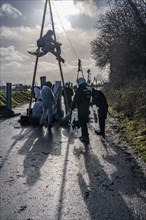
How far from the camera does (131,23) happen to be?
36250 mm

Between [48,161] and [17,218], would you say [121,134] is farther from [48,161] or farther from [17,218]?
[17,218]

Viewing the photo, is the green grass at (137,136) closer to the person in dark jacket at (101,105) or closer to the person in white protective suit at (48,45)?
the person in dark jacket at (101,105)

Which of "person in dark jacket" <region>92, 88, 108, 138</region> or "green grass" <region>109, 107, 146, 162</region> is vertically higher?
"person in dark jacket" <region>92, 88, 108, 138</region>

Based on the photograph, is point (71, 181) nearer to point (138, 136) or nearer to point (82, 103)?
point (82, 103)

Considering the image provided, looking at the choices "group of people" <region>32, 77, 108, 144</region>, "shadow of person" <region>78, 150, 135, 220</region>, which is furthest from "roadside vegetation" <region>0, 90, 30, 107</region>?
"shadow of person" <region>78, 150, 135, 220</region>

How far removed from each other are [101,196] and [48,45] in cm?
1183

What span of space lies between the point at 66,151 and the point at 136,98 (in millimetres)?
9099

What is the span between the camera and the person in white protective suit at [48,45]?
17.6 metres

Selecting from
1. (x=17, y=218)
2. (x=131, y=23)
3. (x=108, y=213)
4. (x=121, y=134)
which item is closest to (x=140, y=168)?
(x=108, y=213)

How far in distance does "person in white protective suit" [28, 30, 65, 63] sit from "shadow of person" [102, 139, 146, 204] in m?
7.76

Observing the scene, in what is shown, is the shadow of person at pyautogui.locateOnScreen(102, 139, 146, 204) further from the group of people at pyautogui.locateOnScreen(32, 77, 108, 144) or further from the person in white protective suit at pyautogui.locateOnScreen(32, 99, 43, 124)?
the person in white protective suit at pyautogui.locateOnScreen(32, 99, 43, 124)

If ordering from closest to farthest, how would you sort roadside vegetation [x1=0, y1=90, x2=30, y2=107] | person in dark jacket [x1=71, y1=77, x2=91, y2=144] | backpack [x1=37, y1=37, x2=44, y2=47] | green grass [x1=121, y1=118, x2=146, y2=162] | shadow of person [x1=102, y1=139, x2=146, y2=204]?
1. shadow of person [x1=102, y1=139, x2=146, y2=204]
2. green grass [x1=121, y1=118, x2=146, y2=162]
3. person in dark jacket [x1=71, y1=77, x2=91, y2=144]
4. backpack [x1=37, y1=37, x2=44, y2=47]
5. roadside vegetation [x1=0, y1=90, x2=30, y2=107]

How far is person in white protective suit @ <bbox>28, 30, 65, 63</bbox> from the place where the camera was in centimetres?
1756

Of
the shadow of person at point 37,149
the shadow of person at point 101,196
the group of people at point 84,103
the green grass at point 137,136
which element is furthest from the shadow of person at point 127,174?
the group of people at point 84,103
